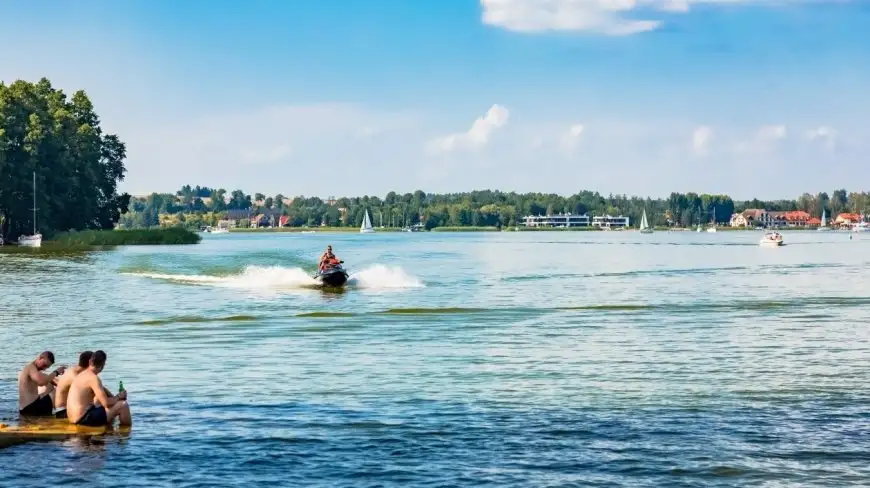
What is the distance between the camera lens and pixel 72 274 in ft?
292

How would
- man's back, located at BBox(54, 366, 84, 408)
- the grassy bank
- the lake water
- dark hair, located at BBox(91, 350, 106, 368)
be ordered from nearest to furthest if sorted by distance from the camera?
the lake water → dark hair, located at BBox(91, 350, 106, 368) → man's back, located at BBox(54, 366, 84, 408) → the grassy bank

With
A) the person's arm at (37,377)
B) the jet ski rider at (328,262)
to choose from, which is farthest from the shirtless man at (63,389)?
the jet ski rider at (328,262)

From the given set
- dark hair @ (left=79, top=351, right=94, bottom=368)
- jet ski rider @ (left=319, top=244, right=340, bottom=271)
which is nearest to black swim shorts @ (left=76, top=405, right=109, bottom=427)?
dark hair @ (left=79, top=351, right=94, bottom=368)

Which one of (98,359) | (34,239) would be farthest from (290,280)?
(34,239)

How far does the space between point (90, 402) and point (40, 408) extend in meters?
2.11

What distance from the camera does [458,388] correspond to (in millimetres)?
30406

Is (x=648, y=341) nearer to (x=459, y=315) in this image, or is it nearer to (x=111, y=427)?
(x=459, y=315)

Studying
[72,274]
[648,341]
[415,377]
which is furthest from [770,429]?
[72,274]

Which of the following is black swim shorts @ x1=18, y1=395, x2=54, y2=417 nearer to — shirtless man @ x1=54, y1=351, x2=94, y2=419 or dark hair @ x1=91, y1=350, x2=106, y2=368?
shirtless man @ x1=54, y1=351, x2=94, y2=419

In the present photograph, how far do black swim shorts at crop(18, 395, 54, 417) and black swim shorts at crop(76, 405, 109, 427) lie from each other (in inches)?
79.6

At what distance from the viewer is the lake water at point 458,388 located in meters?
20.8

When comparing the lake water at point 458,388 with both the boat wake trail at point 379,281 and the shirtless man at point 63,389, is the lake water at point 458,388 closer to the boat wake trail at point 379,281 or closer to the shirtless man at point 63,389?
the shirtless man at point 63,389

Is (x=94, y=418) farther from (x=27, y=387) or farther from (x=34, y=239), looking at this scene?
(x=34, y=239)

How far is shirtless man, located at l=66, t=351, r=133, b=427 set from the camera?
23312 millimetres
